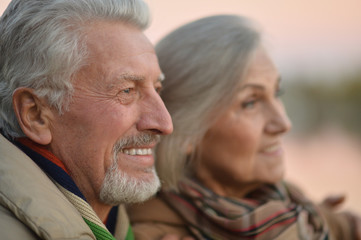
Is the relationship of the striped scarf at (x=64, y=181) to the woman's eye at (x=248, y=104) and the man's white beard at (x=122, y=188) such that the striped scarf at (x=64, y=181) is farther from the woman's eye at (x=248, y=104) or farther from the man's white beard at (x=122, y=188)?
the woman's eye at (x=248, y=104)

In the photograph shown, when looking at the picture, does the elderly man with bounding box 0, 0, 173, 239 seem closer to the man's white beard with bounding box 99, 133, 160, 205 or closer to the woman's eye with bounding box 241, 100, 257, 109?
the man's white beard with bounding box 99, 133, 160, 205

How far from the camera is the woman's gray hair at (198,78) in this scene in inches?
122

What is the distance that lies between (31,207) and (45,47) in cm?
81

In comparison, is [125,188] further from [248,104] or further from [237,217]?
[248,104]

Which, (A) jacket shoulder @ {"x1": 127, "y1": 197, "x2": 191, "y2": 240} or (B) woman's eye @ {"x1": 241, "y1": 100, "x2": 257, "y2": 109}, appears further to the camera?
(B) woman's eye @ {"x1": 241, "y1": 100, "x2": 257, "y2": 109}

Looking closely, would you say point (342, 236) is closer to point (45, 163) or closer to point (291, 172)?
point (45, 163)

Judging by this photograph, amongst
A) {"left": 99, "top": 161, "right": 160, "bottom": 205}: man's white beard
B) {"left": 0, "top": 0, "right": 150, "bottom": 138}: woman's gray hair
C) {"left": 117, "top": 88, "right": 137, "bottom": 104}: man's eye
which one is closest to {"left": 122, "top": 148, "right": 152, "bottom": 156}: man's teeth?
{"left": 99, "top": 161, "right": 160, "bottom": 205}: man's white beard

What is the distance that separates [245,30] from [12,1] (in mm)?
1574

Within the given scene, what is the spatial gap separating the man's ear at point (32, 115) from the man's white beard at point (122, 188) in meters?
0.37

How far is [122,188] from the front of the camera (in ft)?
7.73

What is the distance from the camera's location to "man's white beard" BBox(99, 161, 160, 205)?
2340 mm

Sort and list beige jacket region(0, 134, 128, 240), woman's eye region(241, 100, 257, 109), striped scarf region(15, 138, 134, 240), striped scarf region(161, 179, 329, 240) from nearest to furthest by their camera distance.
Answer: beige jacket region(0, 134, 128, 240) → striped scarf region(15, 138, 134, 240) → striped scarf region(161, 179, 329, 240) → woman's eye region(241, 100, 257, 109)

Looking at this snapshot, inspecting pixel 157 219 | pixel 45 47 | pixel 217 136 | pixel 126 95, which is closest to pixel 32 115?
pixel 45 47

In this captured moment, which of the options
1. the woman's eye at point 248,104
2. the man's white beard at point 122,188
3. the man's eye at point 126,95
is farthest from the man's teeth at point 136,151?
the woman's eye at point 248,104
